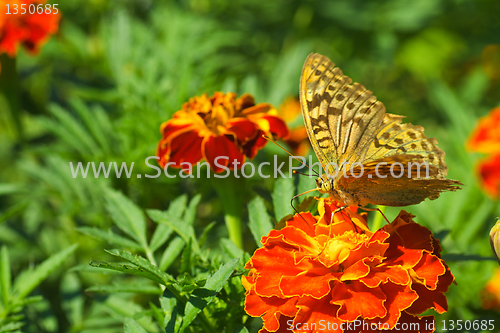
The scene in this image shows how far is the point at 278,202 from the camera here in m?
0.94

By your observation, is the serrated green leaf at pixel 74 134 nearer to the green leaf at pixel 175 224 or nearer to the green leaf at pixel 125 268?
the green leaf at pixel 175 224

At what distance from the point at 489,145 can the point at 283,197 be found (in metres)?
0.96

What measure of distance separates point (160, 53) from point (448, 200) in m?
1.15

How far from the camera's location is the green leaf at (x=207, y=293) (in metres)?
0.71

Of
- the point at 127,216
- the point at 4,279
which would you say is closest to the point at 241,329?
the point at 127,216

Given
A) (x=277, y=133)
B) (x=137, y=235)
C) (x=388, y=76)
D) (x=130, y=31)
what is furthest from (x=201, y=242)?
(x=388, y=76)

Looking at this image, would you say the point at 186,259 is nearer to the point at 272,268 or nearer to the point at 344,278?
the point at 272,268

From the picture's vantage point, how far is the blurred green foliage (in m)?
0.92

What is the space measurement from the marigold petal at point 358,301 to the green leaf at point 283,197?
0.72ft

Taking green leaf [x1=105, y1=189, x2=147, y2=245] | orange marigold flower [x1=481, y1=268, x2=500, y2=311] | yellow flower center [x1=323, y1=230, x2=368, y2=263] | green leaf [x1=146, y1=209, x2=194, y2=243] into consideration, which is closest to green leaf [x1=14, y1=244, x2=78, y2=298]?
green leaf [x1=105, y1=189, x2=147, y2=245]

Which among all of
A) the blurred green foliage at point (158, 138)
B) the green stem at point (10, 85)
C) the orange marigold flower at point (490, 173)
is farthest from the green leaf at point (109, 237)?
the orange marigold flower at point (490, 173)

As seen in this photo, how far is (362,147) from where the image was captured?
98 cm

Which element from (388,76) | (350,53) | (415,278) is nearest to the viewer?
(415,278)

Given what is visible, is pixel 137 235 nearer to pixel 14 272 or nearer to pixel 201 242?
pixel 201 242
